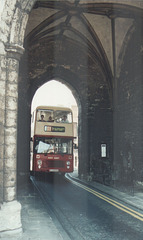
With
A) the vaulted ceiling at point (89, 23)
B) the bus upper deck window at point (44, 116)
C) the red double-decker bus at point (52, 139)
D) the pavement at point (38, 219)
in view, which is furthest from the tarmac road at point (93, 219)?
the vaulted ceiling at point (89, 23)

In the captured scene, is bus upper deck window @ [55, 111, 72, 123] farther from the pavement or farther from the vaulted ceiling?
the pavement

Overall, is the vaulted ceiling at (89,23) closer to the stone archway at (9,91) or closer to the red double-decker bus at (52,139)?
the red double-decker bus at (52,139)

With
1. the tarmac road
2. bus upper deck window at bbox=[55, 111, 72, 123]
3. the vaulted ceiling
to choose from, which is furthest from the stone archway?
bus upper deck window at bbox=[55, 111, 72, 123]

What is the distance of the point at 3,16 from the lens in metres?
5.71

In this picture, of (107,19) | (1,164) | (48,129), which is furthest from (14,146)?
(107,19)

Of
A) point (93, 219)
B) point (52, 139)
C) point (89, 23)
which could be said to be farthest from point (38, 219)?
point (89, 23)

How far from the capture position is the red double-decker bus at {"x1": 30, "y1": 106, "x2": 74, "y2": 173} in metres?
14.0

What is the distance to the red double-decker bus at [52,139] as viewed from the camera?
Result: 45.9ft

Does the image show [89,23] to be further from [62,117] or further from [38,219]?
[38,219]

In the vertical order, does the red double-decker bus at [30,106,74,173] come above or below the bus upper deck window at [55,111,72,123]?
below

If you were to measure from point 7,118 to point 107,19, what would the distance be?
980 cm

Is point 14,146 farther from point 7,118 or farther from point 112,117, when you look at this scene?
point 112,117

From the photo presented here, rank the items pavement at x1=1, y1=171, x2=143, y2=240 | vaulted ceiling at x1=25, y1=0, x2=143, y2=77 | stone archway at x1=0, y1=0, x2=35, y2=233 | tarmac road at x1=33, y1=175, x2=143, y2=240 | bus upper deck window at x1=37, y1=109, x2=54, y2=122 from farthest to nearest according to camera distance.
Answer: bus upper deck window at x1=37, y1=109, x2=54, y2=122 → vaulted ceiling at x1=25, y1=0, x2=143, y2=77 → stone archway at x1=0, y1=0, x2=35, y2=233 → tarmac road at x1=33, y1=175, x2=143, y2=240 → pavement at x1=1, y1=171, x2=143, y2=240

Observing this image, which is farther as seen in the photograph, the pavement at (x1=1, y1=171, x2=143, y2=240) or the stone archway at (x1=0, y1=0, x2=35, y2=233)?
the stone archway at (x1=0, y1=0, x2=35, y2=233)
